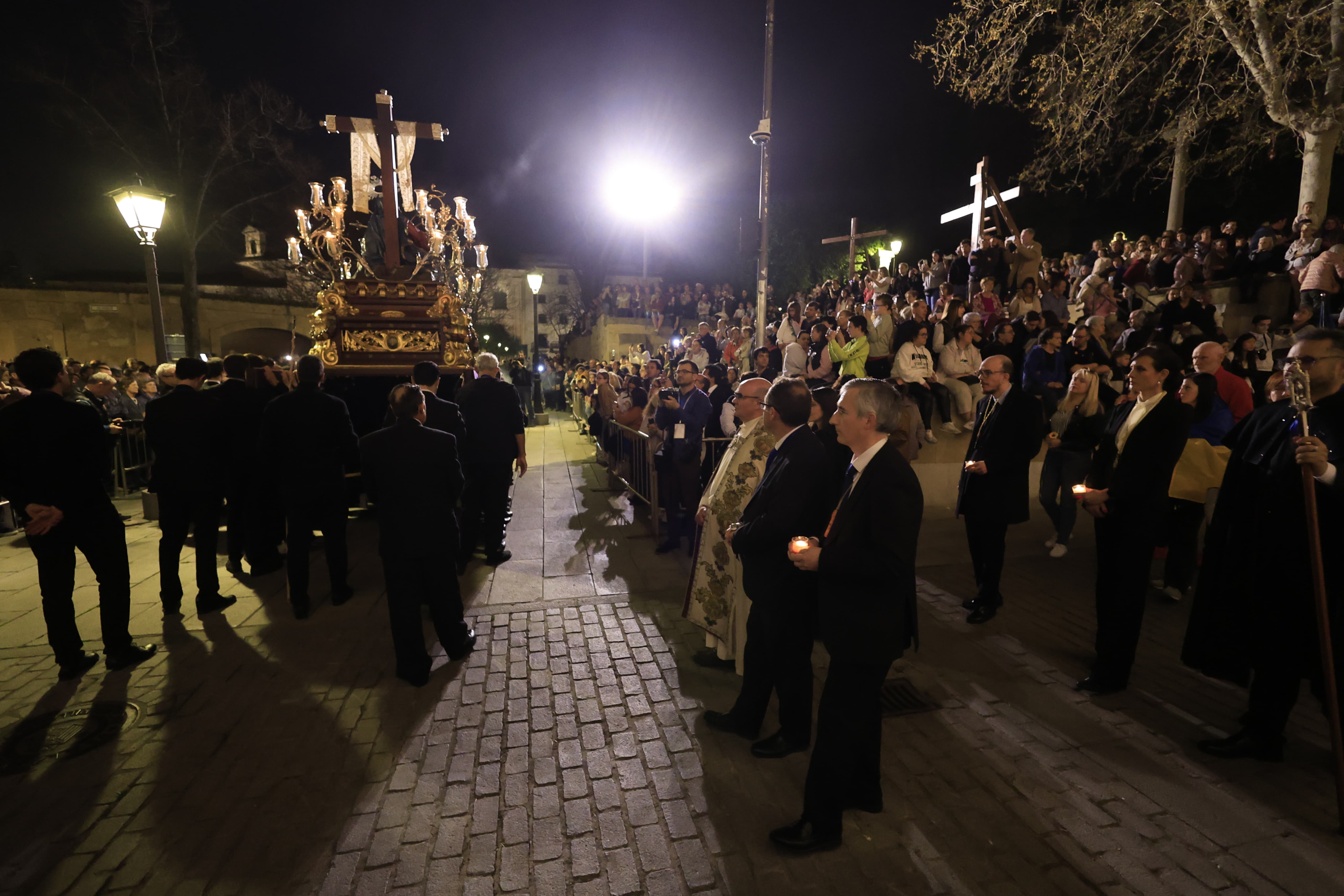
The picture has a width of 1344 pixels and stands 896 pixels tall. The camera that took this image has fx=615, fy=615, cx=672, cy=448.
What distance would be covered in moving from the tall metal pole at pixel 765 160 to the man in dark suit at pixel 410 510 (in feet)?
21.6

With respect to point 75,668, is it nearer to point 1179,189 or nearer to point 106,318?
point 1179,189

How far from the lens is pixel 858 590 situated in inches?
95.1

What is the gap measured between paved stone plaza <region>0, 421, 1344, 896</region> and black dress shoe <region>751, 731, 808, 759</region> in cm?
5

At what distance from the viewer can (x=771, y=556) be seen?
2979 mm

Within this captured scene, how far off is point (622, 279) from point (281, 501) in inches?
1896

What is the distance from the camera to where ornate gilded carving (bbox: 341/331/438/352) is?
7.16m

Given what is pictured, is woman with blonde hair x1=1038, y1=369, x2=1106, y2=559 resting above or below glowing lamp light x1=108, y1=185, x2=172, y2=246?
below

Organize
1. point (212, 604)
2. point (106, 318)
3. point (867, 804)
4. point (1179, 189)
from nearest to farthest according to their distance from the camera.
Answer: point (867, 804) → point (212, 604) → point (1179, 189) → point (106, 318)

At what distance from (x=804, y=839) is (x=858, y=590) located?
1.08m

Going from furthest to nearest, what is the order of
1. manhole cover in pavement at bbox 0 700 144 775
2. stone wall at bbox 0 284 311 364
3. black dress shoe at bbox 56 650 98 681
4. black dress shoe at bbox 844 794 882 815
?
stone wall at bbox 0 284 311 364 → black dress shoe at bbox 56 650 98 681 → manhole cover in pavement at bbox 0 700 144 775 → black dress shoe at bbox 844 794 882 815

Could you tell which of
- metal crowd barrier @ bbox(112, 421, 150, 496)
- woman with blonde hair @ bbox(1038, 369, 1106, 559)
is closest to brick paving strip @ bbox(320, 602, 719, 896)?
woman with blonde hair @ bbox(1038, 369, 1106, 559)

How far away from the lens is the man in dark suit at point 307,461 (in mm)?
4918

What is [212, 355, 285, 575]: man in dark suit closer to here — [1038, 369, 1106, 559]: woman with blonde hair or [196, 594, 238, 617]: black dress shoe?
[196, 594, 238, 617]: black dress shoe

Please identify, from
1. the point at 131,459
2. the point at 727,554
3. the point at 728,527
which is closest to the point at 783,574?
the point at 728,527
